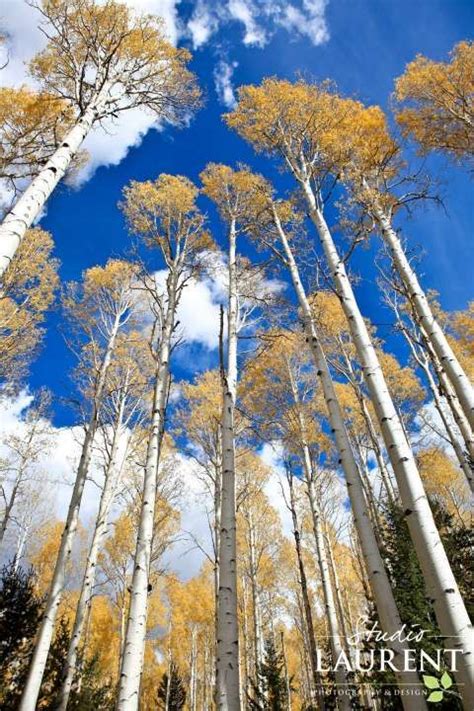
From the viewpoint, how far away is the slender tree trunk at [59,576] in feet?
16.7

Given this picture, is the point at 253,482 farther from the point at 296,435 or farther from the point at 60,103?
the point at 60,103

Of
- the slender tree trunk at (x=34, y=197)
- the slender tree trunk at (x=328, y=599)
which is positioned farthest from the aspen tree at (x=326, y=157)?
the slender tree trunk at (x=34, y=197)

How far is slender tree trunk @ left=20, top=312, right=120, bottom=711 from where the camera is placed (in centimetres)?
509

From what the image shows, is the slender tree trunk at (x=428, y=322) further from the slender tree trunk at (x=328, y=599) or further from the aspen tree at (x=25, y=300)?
the aspen tree at (x=25, y=300)

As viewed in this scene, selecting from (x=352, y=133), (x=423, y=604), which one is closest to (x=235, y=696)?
(x=423, y=604)

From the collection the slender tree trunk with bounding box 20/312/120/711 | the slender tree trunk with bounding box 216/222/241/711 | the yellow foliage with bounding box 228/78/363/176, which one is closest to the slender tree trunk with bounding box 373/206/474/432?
the yellow foliage with bounding box 228/78/363/176

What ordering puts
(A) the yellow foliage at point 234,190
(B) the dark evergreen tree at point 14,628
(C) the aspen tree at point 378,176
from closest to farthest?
(C) the aspen tree at point 378,176, (B) the dark evergreen tree at point 14,628, (A) the yellow foliage at point 234,190

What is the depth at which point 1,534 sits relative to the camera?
38.8 feet

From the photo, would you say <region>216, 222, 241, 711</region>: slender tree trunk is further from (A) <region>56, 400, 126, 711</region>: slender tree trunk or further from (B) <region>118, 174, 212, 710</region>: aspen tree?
(A) <region>56, 400, 126, 711</region>: slender tree trunk

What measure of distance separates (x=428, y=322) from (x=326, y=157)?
375 cm

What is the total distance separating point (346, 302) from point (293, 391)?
5.45 metres

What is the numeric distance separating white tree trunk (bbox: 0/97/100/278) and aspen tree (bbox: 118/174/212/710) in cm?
233

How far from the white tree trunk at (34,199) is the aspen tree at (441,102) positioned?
6.78m

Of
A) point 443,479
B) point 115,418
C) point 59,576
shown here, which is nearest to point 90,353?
point 115,418
